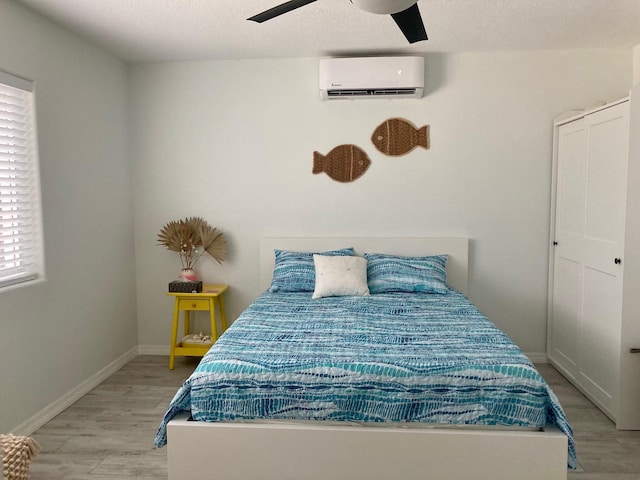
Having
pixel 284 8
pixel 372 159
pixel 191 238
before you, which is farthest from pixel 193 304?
pixel 284 8

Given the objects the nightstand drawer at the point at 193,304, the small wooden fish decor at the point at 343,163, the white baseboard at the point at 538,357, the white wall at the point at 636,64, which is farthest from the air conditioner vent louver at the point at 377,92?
the white baseboard at the point at 538,357

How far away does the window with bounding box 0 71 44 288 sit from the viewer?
8.79 feet

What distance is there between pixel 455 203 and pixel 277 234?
1434 mm

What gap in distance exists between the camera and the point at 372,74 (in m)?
3.63

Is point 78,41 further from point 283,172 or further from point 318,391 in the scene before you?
point 318,391

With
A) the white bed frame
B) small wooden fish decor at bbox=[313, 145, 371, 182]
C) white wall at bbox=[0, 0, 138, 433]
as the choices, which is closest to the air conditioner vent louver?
small wooden fish decor at bbox=[313, 145, 371, 182]

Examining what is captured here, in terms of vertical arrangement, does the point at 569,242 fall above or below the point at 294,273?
above

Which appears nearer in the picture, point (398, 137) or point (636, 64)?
point (636, 64)

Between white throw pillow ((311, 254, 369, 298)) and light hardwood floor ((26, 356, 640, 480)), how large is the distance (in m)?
1.24

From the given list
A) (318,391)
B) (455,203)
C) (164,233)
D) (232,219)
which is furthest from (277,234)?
(318,391)

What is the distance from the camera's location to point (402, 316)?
9.62 ft

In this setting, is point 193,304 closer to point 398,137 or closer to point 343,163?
point 343,163

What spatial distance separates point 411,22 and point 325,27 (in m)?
1.23

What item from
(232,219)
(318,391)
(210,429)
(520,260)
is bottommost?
(210,429)
